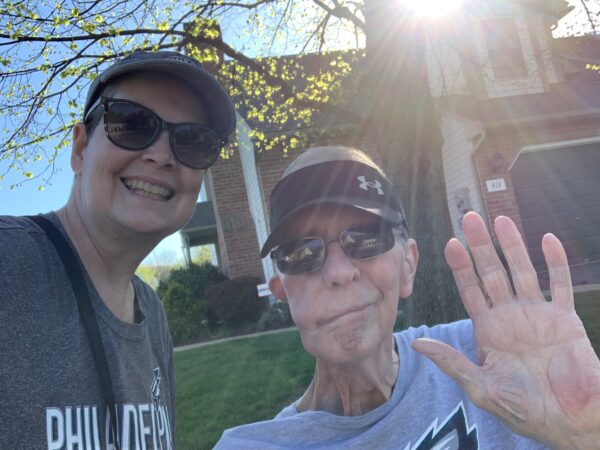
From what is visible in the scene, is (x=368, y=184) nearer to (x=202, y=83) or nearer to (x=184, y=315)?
(x=202, y=83)

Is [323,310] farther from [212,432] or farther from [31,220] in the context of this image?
[212,432]

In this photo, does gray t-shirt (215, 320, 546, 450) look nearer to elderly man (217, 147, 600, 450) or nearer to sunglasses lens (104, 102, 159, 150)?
elderly man (217, 147, 600, 450)

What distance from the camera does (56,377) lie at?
52.9 inches

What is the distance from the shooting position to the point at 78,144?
188cm

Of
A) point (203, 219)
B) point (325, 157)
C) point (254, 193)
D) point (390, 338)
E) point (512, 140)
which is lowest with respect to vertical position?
point (390, 338)

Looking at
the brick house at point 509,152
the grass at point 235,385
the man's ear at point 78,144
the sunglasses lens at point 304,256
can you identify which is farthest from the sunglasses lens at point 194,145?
the brick house at point 509,152

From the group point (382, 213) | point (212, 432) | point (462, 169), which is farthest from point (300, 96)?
point (462, 169)

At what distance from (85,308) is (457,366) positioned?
3.90 ft

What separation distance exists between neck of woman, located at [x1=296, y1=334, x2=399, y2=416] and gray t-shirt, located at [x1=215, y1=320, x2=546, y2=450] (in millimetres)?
52

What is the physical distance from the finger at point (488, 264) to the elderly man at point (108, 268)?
1.09m

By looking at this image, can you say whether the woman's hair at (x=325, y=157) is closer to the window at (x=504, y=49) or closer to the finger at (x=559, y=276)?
the finger at (x=559, y=276)

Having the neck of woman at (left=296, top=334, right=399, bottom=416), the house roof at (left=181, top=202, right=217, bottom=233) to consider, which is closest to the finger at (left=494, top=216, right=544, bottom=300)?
the neck of woman at (left=296, top=334, right=399, bottom=416)

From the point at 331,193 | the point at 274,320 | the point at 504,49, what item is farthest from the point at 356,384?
the point at 504,49

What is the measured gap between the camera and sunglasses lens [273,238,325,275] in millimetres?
1504
